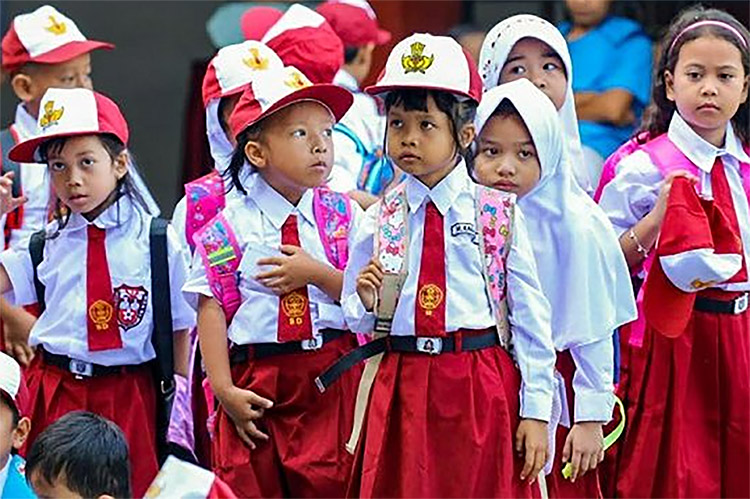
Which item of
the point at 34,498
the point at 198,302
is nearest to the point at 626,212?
the point at 198,302

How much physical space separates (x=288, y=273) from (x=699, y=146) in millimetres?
1305

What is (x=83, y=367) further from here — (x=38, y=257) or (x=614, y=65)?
(x=614, y=65)

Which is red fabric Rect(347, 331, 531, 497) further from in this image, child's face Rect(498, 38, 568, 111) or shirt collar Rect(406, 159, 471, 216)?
child's face Rect(498, 38, 568, 111)

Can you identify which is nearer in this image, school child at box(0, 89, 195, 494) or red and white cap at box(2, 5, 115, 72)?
school child at box(0, 89, 195, 494)

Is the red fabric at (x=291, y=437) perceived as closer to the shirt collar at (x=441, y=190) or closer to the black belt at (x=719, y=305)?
the shirt collar at (x=441, y=190)

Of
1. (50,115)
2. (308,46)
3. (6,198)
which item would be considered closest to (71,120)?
(50,115)

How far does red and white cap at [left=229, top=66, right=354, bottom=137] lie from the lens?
17.6 feet

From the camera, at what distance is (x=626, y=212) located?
19.1 feet

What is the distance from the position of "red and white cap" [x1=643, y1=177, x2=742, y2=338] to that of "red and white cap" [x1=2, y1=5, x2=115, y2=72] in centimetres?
215

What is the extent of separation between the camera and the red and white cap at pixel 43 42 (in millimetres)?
6672

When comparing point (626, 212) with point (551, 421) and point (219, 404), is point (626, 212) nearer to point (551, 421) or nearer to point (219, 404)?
point (551, 421)

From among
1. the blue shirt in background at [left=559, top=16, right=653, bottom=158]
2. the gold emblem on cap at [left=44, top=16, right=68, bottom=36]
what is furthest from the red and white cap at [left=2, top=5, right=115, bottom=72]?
the blue shirt in background at [left=559, top=16, right=653, bottom=158]

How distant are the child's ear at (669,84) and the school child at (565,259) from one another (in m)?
0.64

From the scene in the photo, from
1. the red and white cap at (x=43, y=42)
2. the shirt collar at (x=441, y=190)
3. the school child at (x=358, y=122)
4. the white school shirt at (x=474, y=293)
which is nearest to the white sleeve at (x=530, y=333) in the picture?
the white school shirt at (x=474, y=293)
